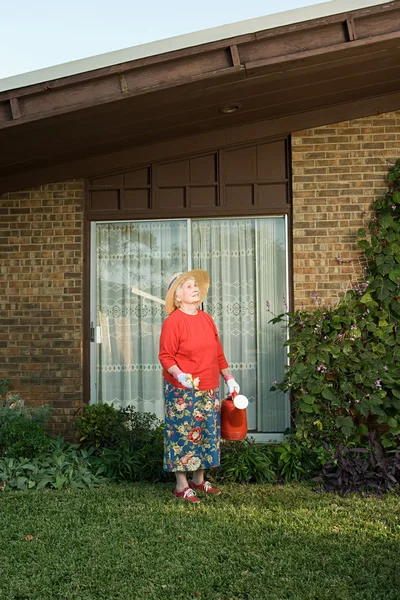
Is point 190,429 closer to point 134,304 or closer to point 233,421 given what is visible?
point 233,421

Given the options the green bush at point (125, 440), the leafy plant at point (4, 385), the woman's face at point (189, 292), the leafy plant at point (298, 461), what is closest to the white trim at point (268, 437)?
the leafy plant at point (298, 461)

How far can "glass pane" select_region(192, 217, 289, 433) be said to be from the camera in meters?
6.69

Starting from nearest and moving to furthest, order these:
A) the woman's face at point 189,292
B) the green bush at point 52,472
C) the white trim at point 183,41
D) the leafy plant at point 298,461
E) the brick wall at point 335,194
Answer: the white trim at point 183,41 → the woman's face at point 189,292 → the green bush at point 52,472 → the leafy plant at point 298,461 → the brick wall at point 335,194

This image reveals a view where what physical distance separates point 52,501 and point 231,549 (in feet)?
5.29

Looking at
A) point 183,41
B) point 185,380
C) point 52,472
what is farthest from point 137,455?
point 183,41

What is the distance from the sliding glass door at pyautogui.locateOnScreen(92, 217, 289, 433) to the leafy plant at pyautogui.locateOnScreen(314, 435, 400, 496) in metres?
1.28

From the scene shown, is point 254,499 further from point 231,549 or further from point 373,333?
point 373,333

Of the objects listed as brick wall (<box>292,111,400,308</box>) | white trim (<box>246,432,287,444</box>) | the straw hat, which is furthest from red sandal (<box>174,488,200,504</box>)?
brick wall (<box>292,111,400,308</box>)

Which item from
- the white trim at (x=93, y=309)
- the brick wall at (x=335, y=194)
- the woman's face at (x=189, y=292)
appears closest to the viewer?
the woman's face at (x=189, y=292)

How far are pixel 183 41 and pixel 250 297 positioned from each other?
8.70 ft

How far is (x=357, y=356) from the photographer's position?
617cm

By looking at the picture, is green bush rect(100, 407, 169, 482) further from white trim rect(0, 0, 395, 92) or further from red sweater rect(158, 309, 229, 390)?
white trim rect(0, 0, 395, 92)

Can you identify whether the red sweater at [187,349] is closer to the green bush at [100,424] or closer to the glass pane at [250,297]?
the green bush at [100,424]

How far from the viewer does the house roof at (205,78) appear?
4.93 m
